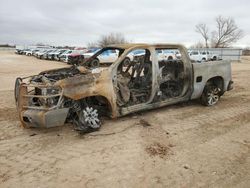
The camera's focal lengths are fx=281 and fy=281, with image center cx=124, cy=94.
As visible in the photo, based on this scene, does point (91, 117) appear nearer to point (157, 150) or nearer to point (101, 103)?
point (101, 103)

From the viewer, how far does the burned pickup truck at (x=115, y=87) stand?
203 inches

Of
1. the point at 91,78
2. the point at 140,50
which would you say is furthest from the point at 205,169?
the point at 140,50

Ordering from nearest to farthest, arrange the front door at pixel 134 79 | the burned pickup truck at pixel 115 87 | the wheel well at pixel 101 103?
the burned pickup truck at pixel 115 87 → the wheel well at pixel 101 103 → the front door at pixel 134 79

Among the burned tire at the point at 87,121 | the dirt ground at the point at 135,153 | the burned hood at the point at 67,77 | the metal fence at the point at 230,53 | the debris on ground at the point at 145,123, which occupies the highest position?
the metal fence at the point at 230,53

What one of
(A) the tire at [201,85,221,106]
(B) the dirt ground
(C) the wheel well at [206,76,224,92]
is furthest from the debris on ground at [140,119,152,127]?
(C) the wheel well at [206,76,224,92]

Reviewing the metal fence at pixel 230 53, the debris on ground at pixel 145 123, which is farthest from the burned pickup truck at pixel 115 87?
the metal fence at pixel 230 53

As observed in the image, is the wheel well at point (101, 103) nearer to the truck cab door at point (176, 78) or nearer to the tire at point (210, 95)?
the truck cab door at point (176, 78)

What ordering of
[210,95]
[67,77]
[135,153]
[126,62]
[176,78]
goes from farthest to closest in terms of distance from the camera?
[210,95], [176,78], [126,62], [67,77], [135,153]

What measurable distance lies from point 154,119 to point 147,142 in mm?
1390

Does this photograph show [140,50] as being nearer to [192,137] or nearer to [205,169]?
[192,137]

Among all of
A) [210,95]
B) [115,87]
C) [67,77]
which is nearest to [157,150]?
[115,87]

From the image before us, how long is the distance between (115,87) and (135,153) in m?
1.77

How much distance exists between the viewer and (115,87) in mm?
5930

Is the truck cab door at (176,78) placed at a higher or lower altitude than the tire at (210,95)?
higher
